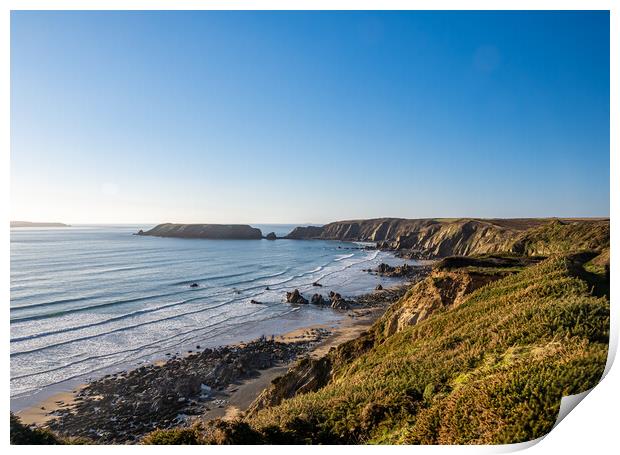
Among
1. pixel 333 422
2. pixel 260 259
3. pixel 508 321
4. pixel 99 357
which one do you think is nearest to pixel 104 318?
pixel 99 357

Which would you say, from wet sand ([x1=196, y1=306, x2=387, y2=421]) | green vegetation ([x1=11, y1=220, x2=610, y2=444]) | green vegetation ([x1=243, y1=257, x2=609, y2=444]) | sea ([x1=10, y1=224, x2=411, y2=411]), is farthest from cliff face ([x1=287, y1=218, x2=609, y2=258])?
sea ([x1=10, y1=224, x2=411, y2=411])

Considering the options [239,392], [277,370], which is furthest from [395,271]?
[239,392]

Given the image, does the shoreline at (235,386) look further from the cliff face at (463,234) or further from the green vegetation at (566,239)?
the cliff face at (463,234)

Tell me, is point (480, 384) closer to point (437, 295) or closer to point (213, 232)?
point (437, 295)

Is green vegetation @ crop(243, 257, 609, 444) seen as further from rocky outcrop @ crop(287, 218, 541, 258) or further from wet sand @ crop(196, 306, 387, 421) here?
rocky outcrop @ crop(287, 218, 541, 258)
